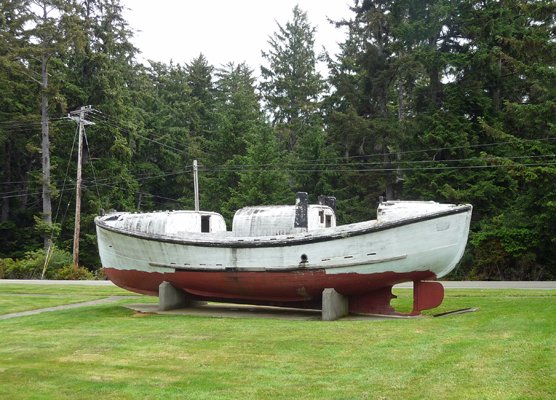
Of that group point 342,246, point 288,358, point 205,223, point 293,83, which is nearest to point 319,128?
point 293,83

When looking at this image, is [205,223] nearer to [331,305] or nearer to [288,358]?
[331,305]

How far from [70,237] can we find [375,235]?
36288 millimetres

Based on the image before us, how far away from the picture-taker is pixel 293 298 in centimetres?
1397

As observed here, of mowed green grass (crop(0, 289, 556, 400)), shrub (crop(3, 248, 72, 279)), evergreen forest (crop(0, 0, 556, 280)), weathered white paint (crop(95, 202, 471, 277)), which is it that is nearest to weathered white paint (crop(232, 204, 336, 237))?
weathered white paint (crop(95, 202, 471, 277))

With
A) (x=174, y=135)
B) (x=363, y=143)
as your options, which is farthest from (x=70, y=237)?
(x=363, y=143)

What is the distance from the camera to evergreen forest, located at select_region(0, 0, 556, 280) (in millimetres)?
25969

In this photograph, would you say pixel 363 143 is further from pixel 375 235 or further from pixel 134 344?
pixel 134 344

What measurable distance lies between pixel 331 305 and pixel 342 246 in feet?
4.85

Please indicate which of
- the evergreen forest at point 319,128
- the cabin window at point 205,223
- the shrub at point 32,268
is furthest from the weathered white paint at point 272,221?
the shrub at point 32,268

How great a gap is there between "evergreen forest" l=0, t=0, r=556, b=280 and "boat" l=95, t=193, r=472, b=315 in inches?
468

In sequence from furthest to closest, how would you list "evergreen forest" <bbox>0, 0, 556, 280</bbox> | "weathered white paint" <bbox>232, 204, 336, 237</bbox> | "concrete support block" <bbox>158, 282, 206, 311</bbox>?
"evergreen forest" <bbox>0, 0, 556, 280</bbox>
"concrete support block" <bbox>158, 282, 206, 311</bbox>
"weathered white paint" <bbox>232, 204, 336, 237</bbox>

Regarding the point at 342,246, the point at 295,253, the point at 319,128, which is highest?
the point at 319,128

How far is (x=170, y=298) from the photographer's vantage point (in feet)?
49.6

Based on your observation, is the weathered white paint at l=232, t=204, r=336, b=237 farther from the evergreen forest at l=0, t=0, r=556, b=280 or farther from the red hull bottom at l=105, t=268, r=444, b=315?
the evergreen forest at l=0, t=0, r=556, b=280
